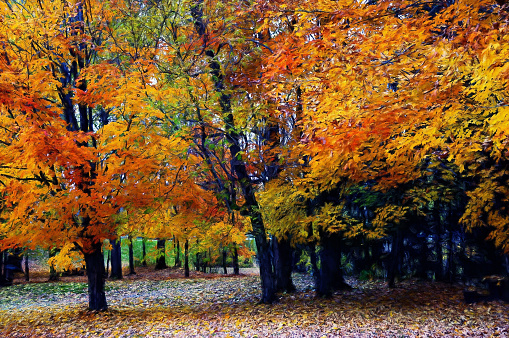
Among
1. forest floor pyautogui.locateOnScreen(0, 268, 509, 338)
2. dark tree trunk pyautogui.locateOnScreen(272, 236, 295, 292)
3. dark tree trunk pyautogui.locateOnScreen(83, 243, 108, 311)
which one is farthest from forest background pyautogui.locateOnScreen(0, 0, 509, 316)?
dark tree trunk pyautogui.locateOnScreen(272, 236, 295, 292)

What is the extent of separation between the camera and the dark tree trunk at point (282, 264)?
1270 cm

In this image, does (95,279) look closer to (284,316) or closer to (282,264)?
(284,316)

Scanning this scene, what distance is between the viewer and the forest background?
591cm

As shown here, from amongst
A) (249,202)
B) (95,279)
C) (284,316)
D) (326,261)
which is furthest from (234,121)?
(95,279)

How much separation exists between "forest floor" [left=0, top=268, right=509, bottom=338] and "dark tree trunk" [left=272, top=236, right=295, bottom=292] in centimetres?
57

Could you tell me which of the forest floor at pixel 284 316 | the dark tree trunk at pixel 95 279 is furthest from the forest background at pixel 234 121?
the forest floor at pixel 284 316

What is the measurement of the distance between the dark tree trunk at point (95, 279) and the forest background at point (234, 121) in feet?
0.13

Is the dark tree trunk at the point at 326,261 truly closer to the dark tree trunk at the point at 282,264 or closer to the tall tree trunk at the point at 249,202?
the dark tree trunk at the point at 282,264

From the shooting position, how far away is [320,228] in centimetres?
1039

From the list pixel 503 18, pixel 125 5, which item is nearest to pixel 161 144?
pixel 125 5

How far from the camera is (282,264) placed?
13047 millimetres

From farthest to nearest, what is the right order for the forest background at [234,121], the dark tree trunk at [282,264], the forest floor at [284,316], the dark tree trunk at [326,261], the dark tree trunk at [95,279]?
the dark tree trunk at [282,264] < the dark tree trunk at [326,261] < the dark tree trunk at [95,279] < the forest floor at [284,316] < the forest background at [234,121]

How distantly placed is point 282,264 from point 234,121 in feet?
18.5

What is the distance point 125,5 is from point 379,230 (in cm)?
838
